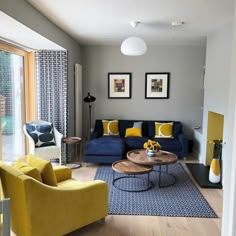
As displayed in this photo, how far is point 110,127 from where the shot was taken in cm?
609

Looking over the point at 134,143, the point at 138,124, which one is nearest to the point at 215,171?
the point at 134,143

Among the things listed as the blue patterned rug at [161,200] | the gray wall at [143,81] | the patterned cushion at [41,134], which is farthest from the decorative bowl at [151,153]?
the gray wall at [143,81]

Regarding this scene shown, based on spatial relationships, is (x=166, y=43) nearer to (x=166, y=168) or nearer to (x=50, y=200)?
(x=166, y=168)

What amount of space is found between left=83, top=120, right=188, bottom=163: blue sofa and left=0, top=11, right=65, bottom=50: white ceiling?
→ 2.03 meters

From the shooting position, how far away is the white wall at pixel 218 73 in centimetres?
419

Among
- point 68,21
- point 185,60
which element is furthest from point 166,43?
point 68,21

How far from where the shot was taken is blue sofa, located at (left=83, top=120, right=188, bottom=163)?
17.3 ft

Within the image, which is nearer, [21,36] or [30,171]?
[30,171]

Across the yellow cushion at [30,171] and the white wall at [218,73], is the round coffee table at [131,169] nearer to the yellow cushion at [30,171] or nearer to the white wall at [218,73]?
the white wall at [218,73]

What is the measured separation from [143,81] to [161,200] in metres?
3.46

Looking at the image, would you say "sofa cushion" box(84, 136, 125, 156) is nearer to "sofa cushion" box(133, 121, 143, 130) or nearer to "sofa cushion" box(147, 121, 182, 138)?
"sofa cushion" box(133, 121, 143, 130)

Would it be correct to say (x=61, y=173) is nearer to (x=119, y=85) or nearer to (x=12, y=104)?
(x=12, y=104)

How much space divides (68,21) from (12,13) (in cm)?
143

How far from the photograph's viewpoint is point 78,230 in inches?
115
